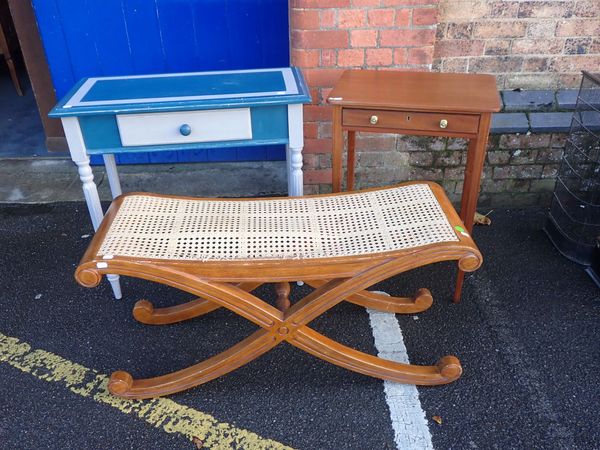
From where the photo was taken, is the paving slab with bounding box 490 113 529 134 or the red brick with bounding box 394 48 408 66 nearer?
the red brick with bounding box 394 48 408 66

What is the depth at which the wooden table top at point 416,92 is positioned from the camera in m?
2.17

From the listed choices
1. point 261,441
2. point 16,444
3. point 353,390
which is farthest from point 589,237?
point 16,444

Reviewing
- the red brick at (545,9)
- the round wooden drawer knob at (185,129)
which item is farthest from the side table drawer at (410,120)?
the red brick at (545,9)

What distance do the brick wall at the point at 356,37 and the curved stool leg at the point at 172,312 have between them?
1279 millimetres

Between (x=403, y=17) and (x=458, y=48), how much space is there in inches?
16.6

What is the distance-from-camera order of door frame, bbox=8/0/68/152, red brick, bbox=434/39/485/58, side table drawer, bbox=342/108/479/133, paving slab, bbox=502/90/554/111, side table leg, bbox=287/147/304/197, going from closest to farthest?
side table drawer, bbox=342/108/479/133 → side table leg, bbox=287/147/304/197 → red brick, bbox=434/39/485/58 → paving slab, bbox=502/90/554/111 → door frame, bbox=8/0/68/152

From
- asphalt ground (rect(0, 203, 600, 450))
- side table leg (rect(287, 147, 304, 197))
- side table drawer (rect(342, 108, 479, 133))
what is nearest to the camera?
asphalt ground (rect(0, 203, 600, 450))

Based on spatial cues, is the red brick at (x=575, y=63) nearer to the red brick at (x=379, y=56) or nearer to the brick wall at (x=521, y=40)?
the brick wall at (x=521, y=40)

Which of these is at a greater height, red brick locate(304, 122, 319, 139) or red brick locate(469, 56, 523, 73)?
red brick locate(469, 56, 523, 73)

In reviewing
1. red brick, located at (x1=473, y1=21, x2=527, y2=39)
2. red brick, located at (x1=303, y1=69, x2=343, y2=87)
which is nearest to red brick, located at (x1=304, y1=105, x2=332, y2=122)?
red brick, located at (x1=303, y1=69, x2=343, y2=87)

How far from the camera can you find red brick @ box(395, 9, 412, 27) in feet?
9.10

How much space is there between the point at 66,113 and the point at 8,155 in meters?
2.32

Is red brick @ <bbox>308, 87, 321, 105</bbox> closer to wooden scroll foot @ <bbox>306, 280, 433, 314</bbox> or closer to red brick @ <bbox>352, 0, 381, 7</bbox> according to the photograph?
red brick @ <bbox>352, 0, 381, 7</bbox>

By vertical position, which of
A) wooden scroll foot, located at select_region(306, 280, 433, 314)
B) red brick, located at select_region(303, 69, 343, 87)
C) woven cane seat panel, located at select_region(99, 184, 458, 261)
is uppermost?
red brick, located at select_region(303, 69, 343, 87)
